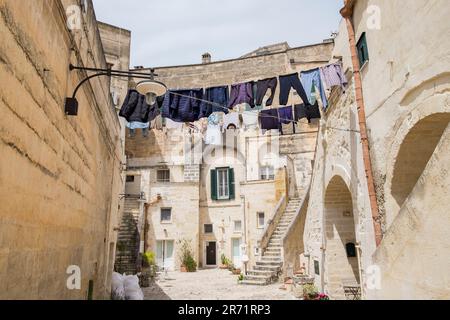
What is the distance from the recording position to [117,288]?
10086 mm

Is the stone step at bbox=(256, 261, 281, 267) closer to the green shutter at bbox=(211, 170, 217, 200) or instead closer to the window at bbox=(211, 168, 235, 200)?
the window at bbox=(211, 168, 235, 200)

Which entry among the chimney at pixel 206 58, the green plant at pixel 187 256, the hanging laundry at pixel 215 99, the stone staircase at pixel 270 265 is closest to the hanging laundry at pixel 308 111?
the hanging laundry at pixel 215 99

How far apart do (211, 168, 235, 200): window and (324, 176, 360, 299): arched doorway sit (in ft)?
42.5

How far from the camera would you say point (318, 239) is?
10672 mm

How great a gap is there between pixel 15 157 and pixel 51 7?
1.71 metres

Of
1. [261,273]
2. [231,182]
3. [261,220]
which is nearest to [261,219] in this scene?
[261,220]

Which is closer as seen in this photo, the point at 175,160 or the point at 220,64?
the point at 175,160

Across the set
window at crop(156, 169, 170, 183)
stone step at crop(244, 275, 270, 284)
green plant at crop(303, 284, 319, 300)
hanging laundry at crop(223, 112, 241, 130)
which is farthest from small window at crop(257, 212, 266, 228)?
green plant at crop(303, 284, 319, 300)

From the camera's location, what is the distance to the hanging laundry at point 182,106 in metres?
10.2

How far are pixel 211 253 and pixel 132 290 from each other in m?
12.2

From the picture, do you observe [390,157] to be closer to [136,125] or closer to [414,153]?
[414,153]

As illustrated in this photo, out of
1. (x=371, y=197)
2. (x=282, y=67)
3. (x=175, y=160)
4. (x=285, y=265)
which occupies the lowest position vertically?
(x=285, y=265)
